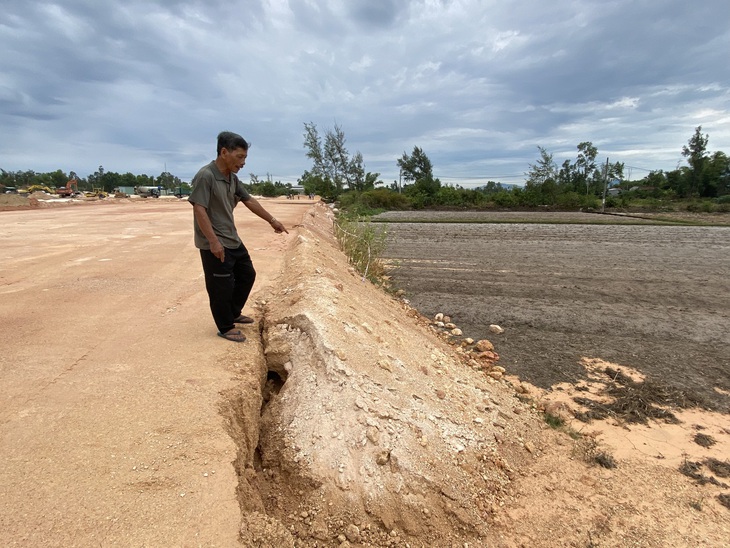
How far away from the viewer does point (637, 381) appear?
172 inches

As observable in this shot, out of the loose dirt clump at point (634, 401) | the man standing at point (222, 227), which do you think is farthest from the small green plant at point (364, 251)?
the man standing at point (222, 227)

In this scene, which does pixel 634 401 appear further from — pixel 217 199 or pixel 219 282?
pixel 217 199

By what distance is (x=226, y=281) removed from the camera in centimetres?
301

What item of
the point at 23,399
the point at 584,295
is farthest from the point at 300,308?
the point at 584,295

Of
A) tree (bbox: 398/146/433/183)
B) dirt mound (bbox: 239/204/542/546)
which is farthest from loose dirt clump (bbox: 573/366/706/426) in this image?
tree (bbox: 398/146/433/183)

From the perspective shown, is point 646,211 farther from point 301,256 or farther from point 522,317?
point 301,256

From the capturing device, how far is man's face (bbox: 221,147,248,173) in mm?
2812

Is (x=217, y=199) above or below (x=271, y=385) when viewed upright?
above

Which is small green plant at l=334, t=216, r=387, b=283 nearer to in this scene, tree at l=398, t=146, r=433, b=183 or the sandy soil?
the sandy soil

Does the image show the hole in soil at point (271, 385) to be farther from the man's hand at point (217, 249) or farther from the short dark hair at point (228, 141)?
the short dark hair at point (228, 141)

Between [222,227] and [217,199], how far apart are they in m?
0.20

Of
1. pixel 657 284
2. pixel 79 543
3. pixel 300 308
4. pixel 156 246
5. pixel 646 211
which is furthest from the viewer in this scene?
pixel 646 211

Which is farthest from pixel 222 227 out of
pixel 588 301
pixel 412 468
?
pixel 588 301

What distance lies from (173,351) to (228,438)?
1016 millimetres
